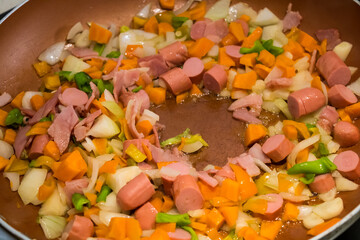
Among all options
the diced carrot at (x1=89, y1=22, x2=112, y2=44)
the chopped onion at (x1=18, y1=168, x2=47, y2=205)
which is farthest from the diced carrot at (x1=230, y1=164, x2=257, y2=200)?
the diced carrot at (x1=89, y1=22, x2=112, y2=44)

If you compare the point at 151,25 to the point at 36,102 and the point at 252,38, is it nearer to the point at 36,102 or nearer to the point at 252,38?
the point at 252,38

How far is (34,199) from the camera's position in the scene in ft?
7.73

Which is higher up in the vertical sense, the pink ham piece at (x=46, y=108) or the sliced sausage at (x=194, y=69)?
the pink ham piece at (x=46, y=108)

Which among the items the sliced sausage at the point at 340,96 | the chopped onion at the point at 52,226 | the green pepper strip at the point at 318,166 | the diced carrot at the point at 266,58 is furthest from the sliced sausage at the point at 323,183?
the chopped onion at the point at 52,226

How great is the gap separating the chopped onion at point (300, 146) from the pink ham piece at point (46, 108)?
1405 millimetres

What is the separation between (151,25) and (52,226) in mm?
1540

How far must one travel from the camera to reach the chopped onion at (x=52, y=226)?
7.27 feet

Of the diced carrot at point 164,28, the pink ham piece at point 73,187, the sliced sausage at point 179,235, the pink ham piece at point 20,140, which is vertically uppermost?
the pink ham piece at point 20,140

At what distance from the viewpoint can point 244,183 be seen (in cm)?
231

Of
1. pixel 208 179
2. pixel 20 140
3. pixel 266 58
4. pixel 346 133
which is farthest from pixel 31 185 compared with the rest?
pixel 346 133

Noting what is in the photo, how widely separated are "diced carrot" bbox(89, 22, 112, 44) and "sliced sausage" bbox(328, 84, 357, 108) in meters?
1.50

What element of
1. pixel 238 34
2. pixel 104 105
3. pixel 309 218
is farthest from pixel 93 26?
pixel 309 218

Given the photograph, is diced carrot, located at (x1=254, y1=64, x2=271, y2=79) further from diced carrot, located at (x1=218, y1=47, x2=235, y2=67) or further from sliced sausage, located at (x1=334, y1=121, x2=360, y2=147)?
sliced sausage, located at (x1=334, y1=121, x2=360, y2=147)

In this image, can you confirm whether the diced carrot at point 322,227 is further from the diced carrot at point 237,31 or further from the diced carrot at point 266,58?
the diced carrot at point 237,31
